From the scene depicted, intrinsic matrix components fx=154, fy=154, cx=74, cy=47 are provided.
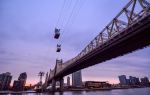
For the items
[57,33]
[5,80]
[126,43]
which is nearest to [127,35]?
[126,43]

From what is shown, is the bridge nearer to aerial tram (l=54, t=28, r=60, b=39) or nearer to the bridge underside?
the bridge underside

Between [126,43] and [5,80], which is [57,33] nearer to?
[126,43]

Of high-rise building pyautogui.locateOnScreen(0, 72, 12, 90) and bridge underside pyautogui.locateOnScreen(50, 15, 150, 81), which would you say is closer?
bridge underside pyautogui.locateOnScreen(50, 15, 150, 81)

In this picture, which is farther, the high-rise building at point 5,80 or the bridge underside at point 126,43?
the high-rise building at point 5,80

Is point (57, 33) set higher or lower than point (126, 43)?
higher

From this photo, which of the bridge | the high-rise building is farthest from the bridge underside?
the high-rise building

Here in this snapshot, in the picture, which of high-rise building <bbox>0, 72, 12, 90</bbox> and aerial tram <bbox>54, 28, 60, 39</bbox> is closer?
aerial tram <bbox>54, 28, 60, 39</bbox>

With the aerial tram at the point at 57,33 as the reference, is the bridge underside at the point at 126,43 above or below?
below

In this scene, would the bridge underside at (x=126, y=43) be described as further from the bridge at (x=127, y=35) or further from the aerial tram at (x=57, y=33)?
the aerial tram at (x=57, y=33)

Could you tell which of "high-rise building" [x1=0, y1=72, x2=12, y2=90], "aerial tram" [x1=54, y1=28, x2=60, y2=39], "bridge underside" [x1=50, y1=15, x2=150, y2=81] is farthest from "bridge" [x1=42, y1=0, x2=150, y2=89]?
"high-rise building" [x1=0, y1=72, x2=12, y2=90]

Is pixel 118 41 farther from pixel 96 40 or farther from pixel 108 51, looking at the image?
pixel 96 40

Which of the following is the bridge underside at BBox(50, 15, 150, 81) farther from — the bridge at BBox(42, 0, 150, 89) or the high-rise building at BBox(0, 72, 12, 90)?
the high-rise building at BBox(0, 72, 12, 90)

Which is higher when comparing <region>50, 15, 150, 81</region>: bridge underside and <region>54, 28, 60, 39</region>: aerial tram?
<region>54, 28, 60, 39</region>: aerial tram

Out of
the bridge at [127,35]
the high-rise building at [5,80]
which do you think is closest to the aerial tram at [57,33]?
the bridge at [127,35]
